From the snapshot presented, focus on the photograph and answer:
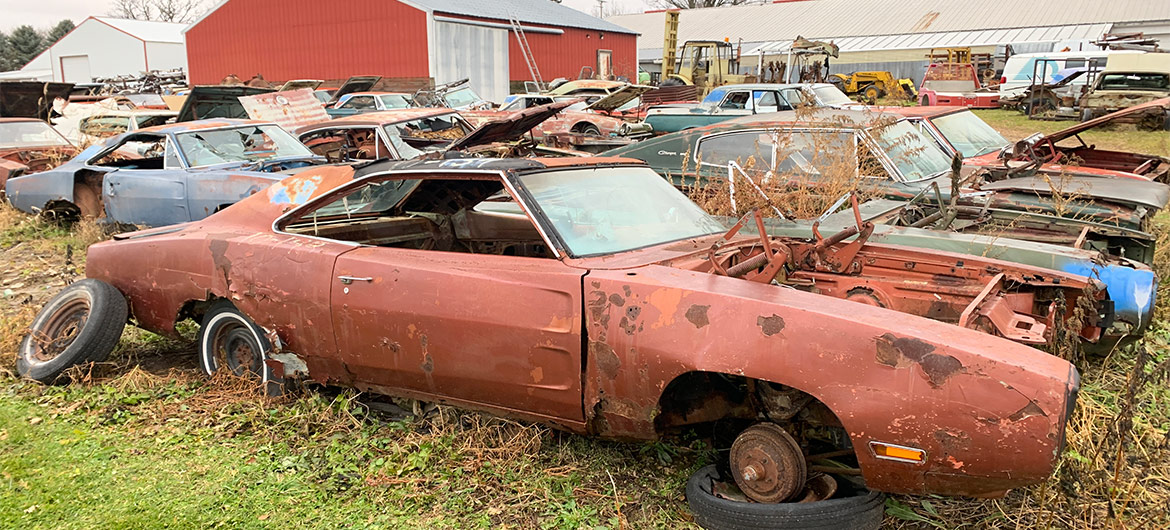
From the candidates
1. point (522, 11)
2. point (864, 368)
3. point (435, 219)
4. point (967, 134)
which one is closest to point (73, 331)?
point (435, 219)

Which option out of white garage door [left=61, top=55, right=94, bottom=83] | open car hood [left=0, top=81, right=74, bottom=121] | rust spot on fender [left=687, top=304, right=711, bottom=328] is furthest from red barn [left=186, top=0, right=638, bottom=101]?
rust spot on fender [left=687, top=304, right=711, bottom=328]

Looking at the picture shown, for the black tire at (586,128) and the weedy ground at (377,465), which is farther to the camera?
the black tire at (586,128)

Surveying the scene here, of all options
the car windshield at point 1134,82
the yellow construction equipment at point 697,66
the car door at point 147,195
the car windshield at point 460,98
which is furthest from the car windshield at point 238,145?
the car windshield at point 1134,82

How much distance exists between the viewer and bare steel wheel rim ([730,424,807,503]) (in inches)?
118

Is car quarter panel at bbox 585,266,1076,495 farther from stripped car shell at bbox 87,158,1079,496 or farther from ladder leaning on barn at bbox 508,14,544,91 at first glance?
ladder leaning on barn at bbox 508,14,544,91

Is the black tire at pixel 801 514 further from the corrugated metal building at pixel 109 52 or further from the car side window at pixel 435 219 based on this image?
the corrugated metal building at pixel 109 52

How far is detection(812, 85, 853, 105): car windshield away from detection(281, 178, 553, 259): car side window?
35.9ft

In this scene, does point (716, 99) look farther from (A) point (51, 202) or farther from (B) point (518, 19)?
(B) point (518, 19)

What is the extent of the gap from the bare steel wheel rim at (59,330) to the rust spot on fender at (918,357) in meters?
Answer: 4.20

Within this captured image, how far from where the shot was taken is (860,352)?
2.74m

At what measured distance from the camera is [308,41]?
29.6 metres

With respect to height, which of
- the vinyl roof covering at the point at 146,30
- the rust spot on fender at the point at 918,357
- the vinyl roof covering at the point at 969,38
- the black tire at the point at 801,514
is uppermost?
the vinyl roof covering at the point at 146,30

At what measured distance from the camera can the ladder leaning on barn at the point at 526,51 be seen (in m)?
29.7

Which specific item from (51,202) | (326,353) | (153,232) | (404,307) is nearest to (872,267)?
(404,307)
